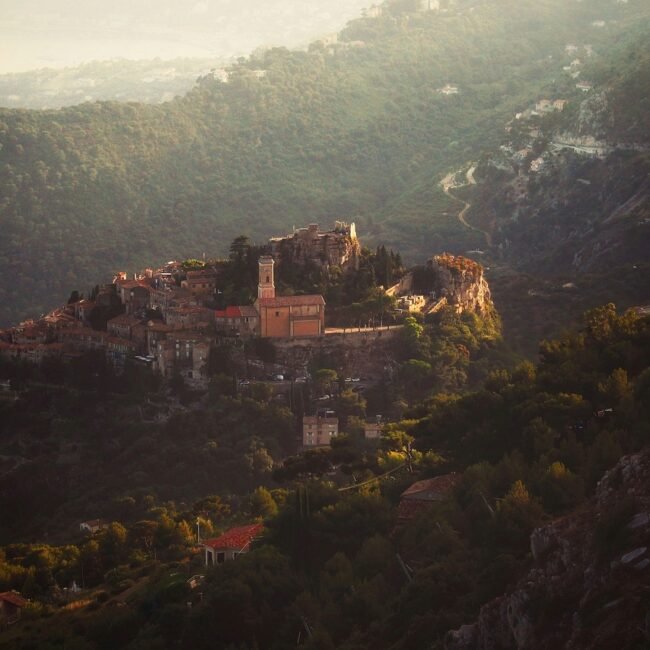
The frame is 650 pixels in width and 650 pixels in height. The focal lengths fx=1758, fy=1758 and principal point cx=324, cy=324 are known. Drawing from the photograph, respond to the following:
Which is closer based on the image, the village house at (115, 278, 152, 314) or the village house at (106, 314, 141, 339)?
the village house at (106, 314, 141, 339)

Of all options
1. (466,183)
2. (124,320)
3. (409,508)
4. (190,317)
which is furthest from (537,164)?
(409,508)

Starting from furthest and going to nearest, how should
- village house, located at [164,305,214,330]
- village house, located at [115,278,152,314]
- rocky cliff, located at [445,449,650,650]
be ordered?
1. village house, located at [115,278,152,314]
2. village house, located at [164,305,214,330]
3. rocky cliff, located at [445,449,650,650]

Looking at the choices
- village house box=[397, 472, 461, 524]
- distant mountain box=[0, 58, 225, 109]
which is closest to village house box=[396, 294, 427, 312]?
village house box=[397, 472, 461, 524]

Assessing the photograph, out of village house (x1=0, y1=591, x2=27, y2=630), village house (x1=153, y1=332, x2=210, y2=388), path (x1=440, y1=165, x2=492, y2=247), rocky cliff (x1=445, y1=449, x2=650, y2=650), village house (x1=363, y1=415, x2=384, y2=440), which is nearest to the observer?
rocky cliff (x1=445, y1=449, x2=650, y2=650)

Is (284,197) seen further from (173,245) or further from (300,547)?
(300,547)

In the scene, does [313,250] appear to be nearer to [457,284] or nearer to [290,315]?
[290,315]

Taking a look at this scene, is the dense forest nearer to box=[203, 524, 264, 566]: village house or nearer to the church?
box=[203, 524, 264, 566]: village house
